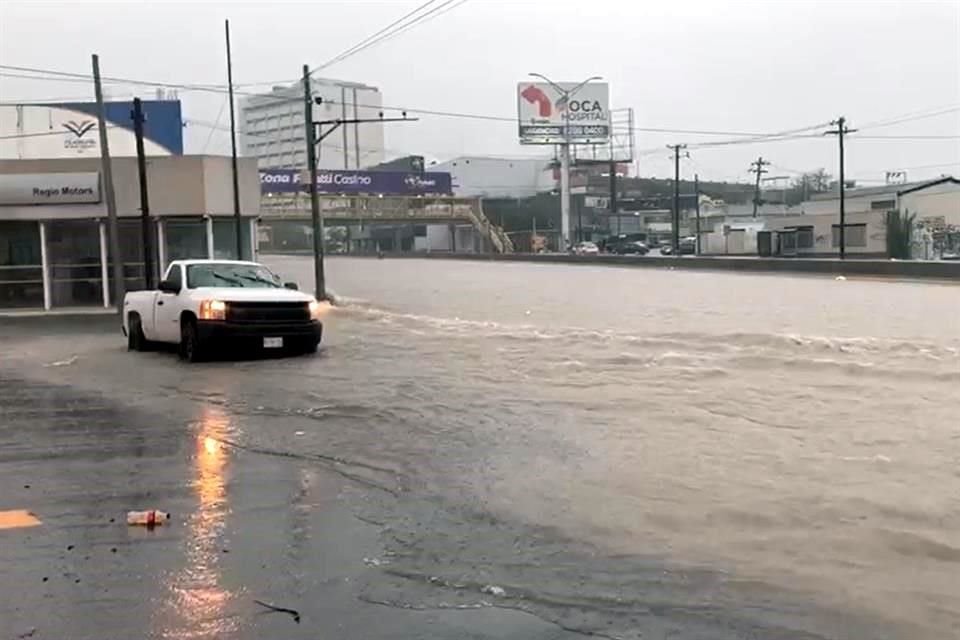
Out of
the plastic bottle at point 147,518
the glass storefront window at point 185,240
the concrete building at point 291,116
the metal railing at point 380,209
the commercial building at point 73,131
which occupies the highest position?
the concrete building at point 291,116

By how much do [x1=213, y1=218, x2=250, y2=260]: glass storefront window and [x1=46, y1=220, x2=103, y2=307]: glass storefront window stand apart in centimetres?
326

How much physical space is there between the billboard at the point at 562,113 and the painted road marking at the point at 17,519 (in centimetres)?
8555

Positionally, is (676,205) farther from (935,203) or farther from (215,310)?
(215,310)

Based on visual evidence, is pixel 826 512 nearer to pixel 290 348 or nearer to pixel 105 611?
pixel 105 611

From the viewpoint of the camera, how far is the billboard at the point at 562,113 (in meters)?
91.4

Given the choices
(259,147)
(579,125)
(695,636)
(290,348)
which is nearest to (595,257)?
(259,147)

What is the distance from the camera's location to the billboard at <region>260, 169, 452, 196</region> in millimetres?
73688

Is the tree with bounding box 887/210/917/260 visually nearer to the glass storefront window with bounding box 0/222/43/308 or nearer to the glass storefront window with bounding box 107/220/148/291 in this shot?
the glass storefront window with bounding box 107/220/148/291

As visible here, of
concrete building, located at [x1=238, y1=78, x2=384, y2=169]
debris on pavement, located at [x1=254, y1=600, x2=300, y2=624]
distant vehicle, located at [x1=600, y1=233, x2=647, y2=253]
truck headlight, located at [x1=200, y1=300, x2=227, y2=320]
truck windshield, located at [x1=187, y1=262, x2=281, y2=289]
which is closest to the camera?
debris on pavement, located at [x1=254, y1=600, x2=300, y2=624]

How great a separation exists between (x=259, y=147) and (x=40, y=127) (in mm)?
21905

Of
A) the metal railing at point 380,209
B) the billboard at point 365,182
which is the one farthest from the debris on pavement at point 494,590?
the metal railing at point 380,209

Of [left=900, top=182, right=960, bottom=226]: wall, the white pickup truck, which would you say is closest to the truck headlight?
the white pickup truck

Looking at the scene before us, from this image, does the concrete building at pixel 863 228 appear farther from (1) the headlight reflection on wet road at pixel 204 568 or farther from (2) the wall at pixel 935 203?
(1) the headlight reflection on wet road at pixel 204 568

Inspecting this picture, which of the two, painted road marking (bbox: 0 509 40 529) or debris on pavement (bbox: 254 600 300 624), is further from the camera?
painted road marking (bbox: 0 509 40 529)
